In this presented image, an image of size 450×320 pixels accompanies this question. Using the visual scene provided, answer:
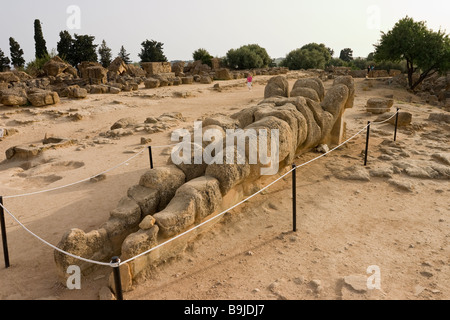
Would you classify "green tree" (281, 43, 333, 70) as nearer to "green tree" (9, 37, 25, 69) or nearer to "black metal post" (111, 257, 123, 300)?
"green tree" (9, 37, 25, 69)

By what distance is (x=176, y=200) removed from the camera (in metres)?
4.47

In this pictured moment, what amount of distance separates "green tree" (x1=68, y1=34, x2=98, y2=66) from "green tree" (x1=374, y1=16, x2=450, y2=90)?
26001 mm

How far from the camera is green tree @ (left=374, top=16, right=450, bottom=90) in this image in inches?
808

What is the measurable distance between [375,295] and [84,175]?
649 centimetres

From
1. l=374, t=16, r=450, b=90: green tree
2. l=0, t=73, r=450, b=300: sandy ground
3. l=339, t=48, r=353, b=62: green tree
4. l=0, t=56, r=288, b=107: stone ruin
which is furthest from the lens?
l=339, t=48, r=353, b=62: green tree

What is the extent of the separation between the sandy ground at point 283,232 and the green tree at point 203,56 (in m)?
23.8

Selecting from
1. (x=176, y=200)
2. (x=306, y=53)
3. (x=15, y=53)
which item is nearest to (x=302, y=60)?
(x=306, y=53)

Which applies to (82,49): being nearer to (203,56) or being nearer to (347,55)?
(203,56)

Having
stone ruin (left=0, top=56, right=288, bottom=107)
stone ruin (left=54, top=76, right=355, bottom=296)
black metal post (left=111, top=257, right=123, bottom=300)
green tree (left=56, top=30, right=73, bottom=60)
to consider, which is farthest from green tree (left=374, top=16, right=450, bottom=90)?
green tree (left=56, top=30, right=73, bottom=60)

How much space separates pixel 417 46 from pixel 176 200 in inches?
891

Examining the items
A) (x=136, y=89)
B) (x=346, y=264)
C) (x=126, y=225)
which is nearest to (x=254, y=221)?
(x=346, y=264)

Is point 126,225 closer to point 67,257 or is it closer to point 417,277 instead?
point 67,257

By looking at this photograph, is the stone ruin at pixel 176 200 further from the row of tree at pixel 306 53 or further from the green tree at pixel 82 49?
the green tree at pixel 82 49

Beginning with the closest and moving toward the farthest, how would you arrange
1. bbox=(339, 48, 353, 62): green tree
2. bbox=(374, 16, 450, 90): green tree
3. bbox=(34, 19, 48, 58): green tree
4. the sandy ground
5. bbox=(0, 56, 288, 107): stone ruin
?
the sandy ground, bbox=(0, 56, 288, 107): stone ruin, bbox=(374, 16, 450, 90): green tree, bbox=(34, 19, 48, 58): green tree, bbox=(339, 48, 353, 62): green tree
